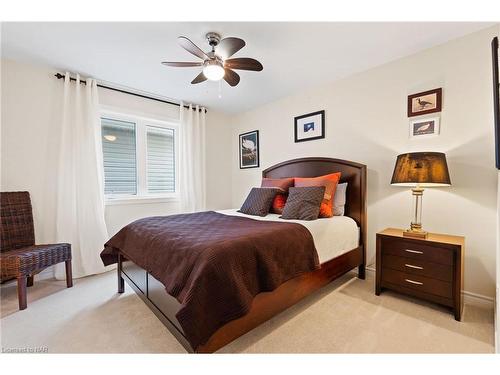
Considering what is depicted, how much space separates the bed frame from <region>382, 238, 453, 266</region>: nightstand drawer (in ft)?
1.36

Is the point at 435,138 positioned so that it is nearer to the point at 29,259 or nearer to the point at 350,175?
the point at 350,175

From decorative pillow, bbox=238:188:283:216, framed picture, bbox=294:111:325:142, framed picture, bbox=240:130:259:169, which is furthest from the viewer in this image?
framed picture, bbox=240:130:259:169

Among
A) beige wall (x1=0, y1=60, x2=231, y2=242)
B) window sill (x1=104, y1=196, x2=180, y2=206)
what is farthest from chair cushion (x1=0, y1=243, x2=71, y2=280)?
window sill (x1=104, y1=196, x2=180, y2=206)

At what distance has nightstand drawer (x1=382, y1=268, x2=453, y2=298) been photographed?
181cm

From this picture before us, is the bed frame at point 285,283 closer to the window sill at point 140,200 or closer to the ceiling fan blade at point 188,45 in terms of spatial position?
the window sill at point 140,200

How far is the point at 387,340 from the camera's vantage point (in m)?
1.52

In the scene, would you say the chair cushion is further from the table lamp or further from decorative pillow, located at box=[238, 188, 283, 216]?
the table lamp

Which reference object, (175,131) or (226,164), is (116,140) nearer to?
(175,131)

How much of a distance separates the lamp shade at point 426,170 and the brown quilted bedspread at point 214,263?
0.99 meters

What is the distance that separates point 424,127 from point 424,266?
1.32 metres

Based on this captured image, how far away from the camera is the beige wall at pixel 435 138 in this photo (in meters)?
1.92
